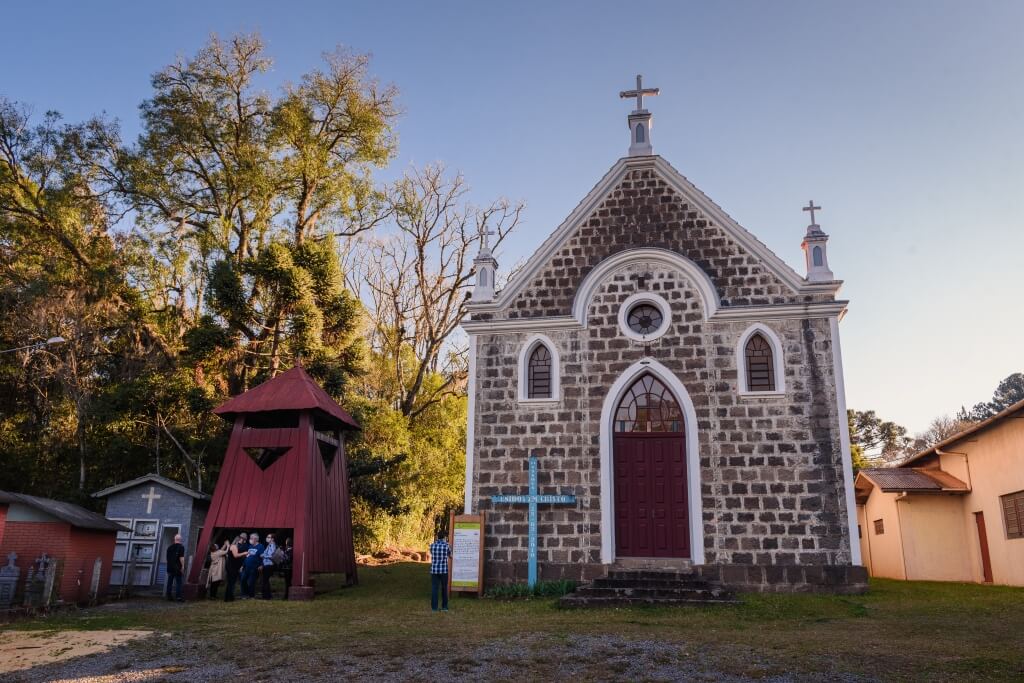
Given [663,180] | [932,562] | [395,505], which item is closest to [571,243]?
[663,180]

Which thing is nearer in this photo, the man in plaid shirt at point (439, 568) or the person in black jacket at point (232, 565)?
the man in plaid shirt at point (439, 568)

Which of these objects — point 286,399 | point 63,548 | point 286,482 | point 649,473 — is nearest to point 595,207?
point 649,473

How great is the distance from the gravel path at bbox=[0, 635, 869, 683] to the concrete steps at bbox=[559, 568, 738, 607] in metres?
4.46

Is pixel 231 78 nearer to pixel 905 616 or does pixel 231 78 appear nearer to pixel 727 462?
pixel 727 462

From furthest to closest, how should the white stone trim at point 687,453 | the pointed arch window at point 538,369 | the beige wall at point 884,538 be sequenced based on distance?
the beige wall at point 884,538 → the pointed arch window at point 538,369 → the white stone trim at point 687,453

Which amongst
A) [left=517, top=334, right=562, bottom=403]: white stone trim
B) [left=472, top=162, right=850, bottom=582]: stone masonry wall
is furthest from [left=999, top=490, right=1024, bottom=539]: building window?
[left=517, top=334, right=562, bottom=403]: white stone trim

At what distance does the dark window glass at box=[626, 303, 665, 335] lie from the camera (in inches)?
706

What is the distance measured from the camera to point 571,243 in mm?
18719

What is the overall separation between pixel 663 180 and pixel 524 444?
7.05 metres

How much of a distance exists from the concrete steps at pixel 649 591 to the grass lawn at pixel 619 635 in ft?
1.39

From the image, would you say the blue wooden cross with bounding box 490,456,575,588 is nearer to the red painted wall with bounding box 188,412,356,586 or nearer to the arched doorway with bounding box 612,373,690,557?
the arched doorway with bounding box 612,373,690,557

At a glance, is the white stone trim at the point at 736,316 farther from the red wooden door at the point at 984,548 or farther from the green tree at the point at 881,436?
the green tree at the point at 881,436

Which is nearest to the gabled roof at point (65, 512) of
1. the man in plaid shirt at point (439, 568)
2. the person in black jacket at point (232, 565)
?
the person in black jacket at point (232, 565)

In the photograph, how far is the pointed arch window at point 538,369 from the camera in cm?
1786
